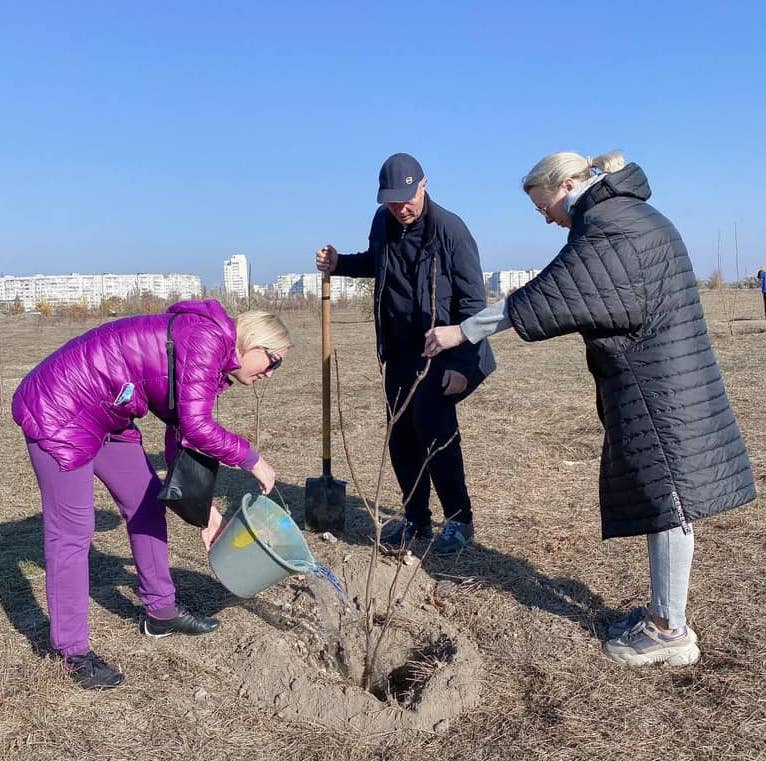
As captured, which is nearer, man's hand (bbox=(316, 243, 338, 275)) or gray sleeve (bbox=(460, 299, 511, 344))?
gray sleeve (bbox=(460, 299, 511, 344))

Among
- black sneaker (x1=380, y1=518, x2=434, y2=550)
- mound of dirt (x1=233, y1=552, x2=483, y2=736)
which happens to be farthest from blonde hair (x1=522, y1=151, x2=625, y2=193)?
black sneaker (x1=380, y1=518, x2=434, y2=550)

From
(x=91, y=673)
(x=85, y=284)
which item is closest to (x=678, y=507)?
(x=91, y=673)

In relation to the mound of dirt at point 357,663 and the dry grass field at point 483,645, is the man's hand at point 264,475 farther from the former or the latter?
the dry grass field at point 483,645

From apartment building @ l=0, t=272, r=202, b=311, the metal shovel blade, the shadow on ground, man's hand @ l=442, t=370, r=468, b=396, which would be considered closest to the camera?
the shadow on ground

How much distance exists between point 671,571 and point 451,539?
145 centimetres

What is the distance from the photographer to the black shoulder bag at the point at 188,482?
2635mm

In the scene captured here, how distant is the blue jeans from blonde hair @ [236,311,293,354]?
146cm

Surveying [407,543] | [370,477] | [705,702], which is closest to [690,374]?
[705,702]

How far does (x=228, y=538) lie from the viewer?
2.73 meters

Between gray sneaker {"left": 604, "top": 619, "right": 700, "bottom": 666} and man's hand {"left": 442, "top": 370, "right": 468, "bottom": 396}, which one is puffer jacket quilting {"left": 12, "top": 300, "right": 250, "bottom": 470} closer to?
man's hand {"left": 442, "top": 370, "right": 468, "bottom": 396}

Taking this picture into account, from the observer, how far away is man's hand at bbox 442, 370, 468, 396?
3553 mm

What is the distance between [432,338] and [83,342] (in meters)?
1.20

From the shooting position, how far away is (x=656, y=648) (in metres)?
2.72

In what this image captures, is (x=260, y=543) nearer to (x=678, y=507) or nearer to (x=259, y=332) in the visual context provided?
(x=259, y=332)
